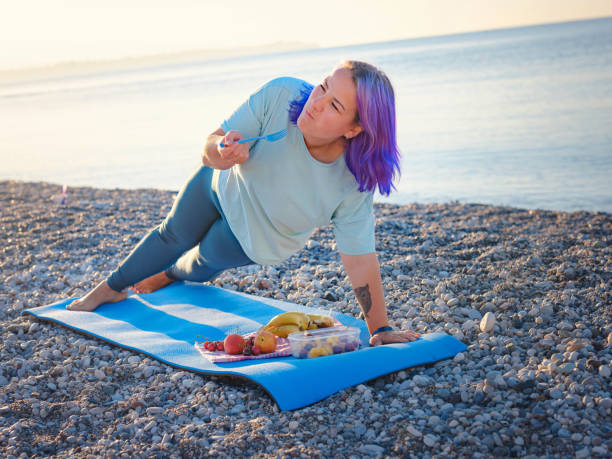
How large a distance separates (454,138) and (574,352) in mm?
11182

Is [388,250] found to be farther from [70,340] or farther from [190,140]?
[190,140]

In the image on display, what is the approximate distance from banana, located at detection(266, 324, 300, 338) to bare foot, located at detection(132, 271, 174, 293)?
150 cm

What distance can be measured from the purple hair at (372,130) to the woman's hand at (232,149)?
0.35 meters

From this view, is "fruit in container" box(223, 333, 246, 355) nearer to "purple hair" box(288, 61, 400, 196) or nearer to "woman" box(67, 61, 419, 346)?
"woman" box(67, 61, 419, 346)

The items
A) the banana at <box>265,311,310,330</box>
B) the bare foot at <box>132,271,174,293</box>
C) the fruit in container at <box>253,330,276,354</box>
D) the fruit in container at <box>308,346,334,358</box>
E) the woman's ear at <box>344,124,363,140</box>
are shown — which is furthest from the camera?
the bare foot at <box>132,271,174,293</box>

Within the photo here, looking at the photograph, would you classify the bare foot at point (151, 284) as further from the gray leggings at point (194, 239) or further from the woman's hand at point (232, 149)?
the woman's hand at point (232, 149)

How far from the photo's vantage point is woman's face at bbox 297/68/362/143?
3.10 metres

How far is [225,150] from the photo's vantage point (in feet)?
10.3

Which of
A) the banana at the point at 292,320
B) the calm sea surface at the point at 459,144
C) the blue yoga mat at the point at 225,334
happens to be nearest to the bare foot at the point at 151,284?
the blue yoga mat at the point at 225,334

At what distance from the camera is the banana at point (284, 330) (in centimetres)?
364

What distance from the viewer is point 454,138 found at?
13.9 metres

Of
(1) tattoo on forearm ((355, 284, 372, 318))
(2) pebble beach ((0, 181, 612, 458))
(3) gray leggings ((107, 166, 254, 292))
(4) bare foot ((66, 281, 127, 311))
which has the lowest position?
(2) pebble beach ((0, 181, 612, 458))

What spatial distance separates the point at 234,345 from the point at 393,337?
910 mm

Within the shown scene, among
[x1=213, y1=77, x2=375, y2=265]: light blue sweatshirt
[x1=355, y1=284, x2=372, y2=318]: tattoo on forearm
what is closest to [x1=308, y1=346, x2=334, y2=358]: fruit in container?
[x1=355, y1=284, x2=372, y2=318]: tattoo on forearm
